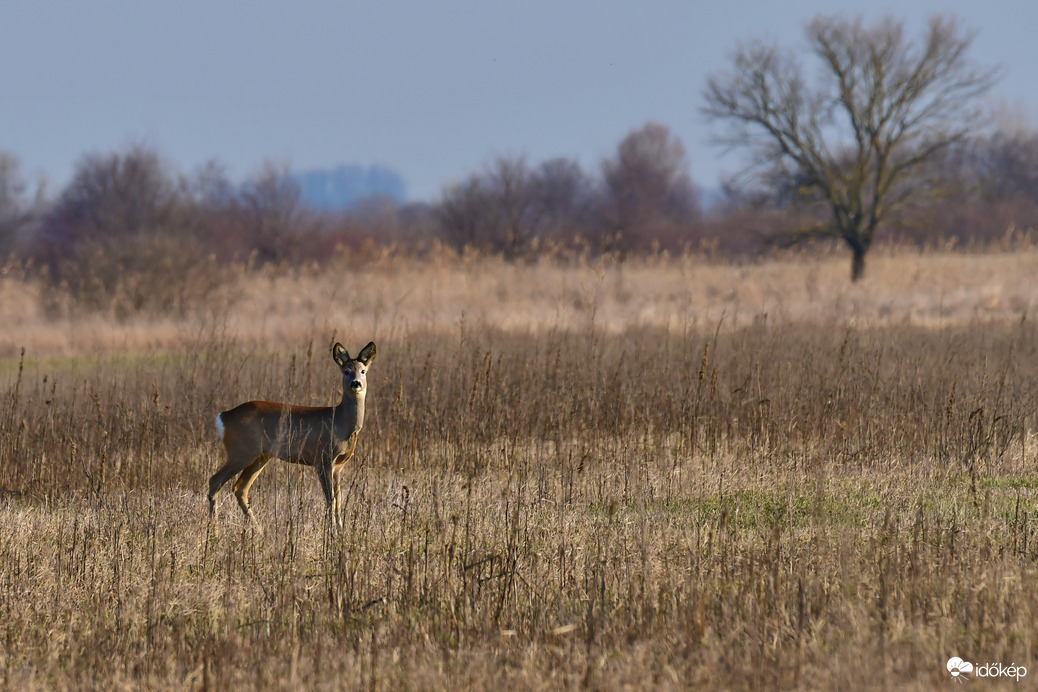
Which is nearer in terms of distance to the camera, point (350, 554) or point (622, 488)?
point (350, 554)

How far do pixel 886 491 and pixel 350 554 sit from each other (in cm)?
369

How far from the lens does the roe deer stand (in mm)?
6602

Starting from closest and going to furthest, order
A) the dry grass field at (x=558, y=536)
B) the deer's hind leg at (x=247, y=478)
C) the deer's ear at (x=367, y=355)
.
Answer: the dry grass field at (x=558, y=536), the deer's ear at (x=367, y=355), the deer's hind leg at (x=247, y=478)

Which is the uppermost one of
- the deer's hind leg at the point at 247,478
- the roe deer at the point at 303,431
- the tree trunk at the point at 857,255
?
the tree trunk at the point at 857,255

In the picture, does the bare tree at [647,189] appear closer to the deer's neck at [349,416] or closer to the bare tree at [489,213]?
the bare tree at [489,213]

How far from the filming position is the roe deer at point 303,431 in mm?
6602

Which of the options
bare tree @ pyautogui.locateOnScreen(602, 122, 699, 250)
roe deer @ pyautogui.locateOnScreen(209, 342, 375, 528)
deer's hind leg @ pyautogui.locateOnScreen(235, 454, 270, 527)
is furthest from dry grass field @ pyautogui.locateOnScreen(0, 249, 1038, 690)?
bare tree @ pyautogui.locateOnScreen(602, 122, 699, 250)

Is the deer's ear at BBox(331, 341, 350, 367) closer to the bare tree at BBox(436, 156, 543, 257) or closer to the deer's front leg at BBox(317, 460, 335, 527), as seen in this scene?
the deer's front leg at BBox(317, 460, 335, 527)

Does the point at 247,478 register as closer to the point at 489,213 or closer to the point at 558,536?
the point at 558,536

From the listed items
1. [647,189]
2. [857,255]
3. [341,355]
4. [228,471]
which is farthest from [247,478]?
[647,189]

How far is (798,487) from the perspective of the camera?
290 inches

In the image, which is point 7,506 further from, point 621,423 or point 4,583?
point 621,423

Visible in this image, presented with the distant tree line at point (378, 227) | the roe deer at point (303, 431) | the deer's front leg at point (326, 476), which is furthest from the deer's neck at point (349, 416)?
the distant tree line at point (378, 227)

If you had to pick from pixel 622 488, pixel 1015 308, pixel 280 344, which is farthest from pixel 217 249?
pixel 622 488
